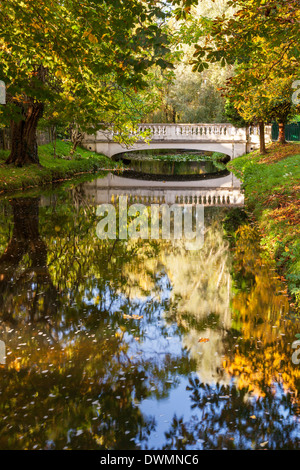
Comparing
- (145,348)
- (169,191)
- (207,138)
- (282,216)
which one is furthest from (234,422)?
(207,138)

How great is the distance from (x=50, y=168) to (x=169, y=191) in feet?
27.1

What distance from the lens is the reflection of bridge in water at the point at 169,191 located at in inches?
883

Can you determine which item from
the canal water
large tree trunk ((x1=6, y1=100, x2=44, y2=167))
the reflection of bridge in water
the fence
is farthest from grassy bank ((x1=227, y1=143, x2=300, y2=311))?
the fence

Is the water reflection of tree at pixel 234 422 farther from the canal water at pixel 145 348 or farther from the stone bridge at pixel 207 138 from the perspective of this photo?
the stone bridge at pixel 207 138

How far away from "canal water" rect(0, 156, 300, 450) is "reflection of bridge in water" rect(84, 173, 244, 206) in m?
9.64

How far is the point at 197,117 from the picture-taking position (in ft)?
157

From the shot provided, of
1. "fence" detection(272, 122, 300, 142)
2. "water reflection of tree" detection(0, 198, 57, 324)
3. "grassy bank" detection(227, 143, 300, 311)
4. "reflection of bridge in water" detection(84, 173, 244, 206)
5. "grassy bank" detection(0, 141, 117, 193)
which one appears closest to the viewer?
"water reflection of tree" detection(0, 198, 57, 324)

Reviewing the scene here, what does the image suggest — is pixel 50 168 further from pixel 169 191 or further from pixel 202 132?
pixel 202 132

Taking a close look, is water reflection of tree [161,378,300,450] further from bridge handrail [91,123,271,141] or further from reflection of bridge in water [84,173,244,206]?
bridge handrail [91,123,271,141]

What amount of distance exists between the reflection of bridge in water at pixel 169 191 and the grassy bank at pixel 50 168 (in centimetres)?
243

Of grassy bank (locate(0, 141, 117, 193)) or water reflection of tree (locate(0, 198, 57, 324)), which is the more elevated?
grassy bank (locate(0, 141, 117, 193))

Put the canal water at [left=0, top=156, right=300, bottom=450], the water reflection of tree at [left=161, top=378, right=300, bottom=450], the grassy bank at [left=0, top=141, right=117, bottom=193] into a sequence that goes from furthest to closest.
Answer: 1. the grassy bank at [left=0, top=141, right=117, bottom=193]
2. the canal water at [left=0, top=156, right=300, bottom=450]
3. the water reflection of tree at [left=161, top=378, right=300, bottom=450]

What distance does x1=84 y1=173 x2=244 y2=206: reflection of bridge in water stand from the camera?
2242 centimetres

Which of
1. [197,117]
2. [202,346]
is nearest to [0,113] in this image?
[202,346]
